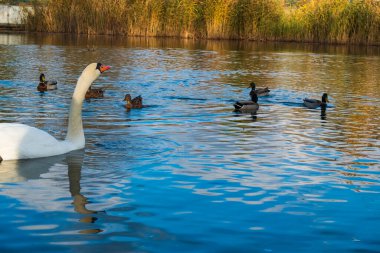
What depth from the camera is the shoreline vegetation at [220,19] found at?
4194 centimetres

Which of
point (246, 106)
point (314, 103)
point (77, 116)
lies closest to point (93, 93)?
point (246, 106)

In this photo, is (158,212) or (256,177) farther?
(256,177)

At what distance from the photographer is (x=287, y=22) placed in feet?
145

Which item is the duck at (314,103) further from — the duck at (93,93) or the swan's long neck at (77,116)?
the swan's long neck at (77,116)

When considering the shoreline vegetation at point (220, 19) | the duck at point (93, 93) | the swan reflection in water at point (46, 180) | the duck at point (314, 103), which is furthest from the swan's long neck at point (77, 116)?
the shoreline vegetation at point (220, 19)

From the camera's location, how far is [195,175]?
8656mm

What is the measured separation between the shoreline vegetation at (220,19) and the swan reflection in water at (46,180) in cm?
3332

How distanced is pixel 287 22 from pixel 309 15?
6.24 ft

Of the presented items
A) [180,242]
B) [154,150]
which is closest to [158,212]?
[180,242]

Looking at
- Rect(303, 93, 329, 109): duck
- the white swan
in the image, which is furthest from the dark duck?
the white swan

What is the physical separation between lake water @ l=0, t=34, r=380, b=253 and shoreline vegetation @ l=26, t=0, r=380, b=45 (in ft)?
73.2

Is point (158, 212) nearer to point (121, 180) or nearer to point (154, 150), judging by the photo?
point (121, 180)

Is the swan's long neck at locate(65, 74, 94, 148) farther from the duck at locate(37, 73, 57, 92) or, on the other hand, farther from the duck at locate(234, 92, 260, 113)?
the duck at locate(37, 73, 57, 92)

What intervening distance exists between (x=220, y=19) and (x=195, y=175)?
35042mm
